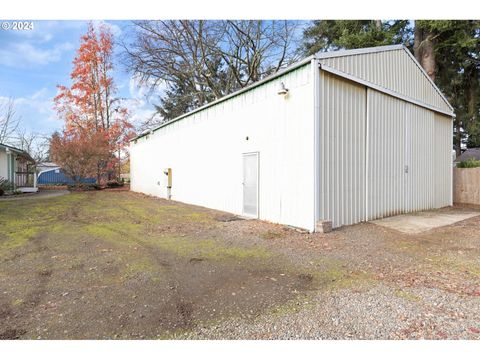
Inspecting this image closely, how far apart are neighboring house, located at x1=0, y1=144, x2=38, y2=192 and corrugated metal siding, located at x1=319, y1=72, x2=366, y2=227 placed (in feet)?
56.8

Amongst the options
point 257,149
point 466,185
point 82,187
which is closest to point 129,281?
point 257,149

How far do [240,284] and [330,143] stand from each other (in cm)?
408

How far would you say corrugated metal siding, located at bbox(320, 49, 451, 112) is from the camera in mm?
6547

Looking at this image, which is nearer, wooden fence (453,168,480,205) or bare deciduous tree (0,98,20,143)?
wooden fence (453,168,480,205)

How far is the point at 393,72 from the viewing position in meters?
7.91

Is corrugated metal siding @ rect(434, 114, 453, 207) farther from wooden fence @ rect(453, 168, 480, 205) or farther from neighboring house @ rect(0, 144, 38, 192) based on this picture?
neighboring house @ rect(0, 144, 38, 192)

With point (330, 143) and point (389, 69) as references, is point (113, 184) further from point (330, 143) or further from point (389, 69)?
A: point (389, 69)

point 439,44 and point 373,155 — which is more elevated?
point 439,44

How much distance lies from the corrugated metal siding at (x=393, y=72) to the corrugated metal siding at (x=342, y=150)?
37cm

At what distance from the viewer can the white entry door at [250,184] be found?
7659 mm

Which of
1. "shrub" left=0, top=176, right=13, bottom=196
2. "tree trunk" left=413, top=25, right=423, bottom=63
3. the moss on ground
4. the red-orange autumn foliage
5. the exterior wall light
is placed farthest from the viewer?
the red-orange autumn foliage

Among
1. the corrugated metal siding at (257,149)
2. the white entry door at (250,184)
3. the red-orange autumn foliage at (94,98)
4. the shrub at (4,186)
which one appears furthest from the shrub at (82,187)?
the white entry door at (250,184)

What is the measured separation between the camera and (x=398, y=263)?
13.3 feet

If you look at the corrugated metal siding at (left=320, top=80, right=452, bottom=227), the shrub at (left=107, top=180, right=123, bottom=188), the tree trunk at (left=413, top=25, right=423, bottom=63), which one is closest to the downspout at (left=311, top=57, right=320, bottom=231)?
the corrugated metal siding at (left=320, top=80, right=452, bottom=227)
